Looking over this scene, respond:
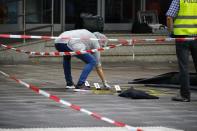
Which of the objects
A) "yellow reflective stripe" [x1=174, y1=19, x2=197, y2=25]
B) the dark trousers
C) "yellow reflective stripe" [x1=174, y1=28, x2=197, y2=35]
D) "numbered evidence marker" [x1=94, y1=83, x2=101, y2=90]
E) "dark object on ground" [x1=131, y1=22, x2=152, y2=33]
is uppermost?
"yellow reflective stripe" [x1=174, y1=19, x2=197, y2=25]

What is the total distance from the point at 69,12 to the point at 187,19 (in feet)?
43.6

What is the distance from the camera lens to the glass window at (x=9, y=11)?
22.2 meters

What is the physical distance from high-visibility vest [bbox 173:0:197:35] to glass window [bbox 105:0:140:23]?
1358 cm

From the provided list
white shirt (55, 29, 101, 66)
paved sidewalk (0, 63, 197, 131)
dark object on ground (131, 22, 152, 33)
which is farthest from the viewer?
dark object on ground (131, 22, 152, 33)

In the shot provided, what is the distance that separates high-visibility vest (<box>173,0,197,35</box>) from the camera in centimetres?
1046

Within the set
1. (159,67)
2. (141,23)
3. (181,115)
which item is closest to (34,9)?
(141,23)

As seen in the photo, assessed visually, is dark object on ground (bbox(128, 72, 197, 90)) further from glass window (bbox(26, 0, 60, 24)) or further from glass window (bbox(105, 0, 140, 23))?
glass window (bbox(105, 0, 140, 23))

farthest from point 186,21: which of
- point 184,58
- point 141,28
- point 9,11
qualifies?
point 9,11

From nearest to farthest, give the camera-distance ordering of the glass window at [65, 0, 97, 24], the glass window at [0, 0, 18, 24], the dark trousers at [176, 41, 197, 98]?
1. the dark trousers at [176, 41, 197, 98]
2. the glass window at [0, 0, 18, 24]
3. the glass window at [65, 0, 97, 24]

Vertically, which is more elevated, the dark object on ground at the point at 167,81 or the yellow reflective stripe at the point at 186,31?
the yellow reflective stripe at the point at 186,31

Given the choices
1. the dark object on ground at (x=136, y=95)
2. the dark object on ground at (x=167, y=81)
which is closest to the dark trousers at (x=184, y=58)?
the dark object on ground at (x=136, y=95)

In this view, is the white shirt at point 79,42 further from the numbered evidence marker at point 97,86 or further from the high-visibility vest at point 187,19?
the high-visibility vest at point 187,19

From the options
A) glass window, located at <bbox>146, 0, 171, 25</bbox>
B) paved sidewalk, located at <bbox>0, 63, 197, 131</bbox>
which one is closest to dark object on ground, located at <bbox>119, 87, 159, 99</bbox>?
paved sidewalk, located at <bbox>0, 63, 197, 131</bbox>

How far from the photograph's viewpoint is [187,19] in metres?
10.5
